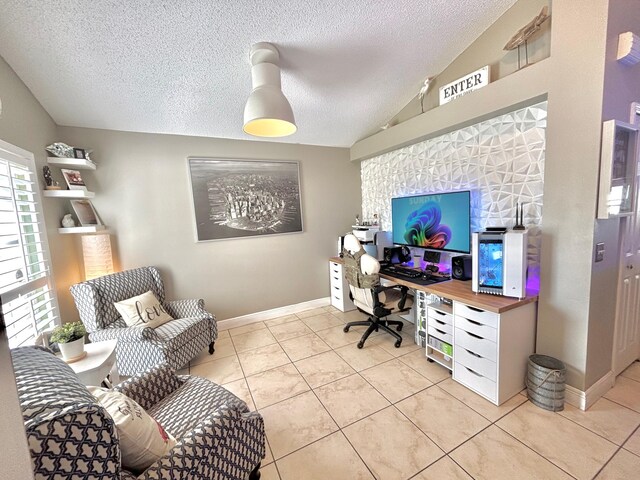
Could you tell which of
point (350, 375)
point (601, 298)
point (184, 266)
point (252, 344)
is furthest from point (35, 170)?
point (601, 298)

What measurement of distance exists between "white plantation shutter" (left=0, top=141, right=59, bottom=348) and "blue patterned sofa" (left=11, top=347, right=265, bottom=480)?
1.03m

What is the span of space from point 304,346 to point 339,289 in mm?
1053

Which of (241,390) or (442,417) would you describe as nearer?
(442,417)

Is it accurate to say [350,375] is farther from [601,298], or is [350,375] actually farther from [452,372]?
[601,298]

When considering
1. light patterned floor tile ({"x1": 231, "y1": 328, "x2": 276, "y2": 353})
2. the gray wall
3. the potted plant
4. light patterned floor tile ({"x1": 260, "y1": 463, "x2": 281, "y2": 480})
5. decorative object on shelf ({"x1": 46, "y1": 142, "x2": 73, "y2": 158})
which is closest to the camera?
light patterned floor tile ({"x1": 260, "y1": 463, "x2": 281, "y2": 480})

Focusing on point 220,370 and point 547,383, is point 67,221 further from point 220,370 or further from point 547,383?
point 547,383

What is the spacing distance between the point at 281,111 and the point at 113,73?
1.43 m

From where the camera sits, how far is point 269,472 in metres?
1.43

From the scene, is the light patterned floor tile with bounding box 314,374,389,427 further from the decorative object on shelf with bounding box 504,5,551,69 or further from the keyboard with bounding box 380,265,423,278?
the decorative object on shelf with bounding box 504,5,551,69

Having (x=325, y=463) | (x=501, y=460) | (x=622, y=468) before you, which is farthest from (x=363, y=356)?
(x=622, y=468)

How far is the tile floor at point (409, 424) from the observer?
1.39 m

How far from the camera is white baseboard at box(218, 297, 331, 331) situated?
10.7ft

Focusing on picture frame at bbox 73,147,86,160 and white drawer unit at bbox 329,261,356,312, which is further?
white drawer unit at bbox 329,261,356,312

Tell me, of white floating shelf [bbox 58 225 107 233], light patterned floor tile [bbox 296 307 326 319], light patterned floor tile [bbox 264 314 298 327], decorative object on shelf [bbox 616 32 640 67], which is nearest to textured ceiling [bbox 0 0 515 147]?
decorative object on shelf [bbox 616 32 640 67]
